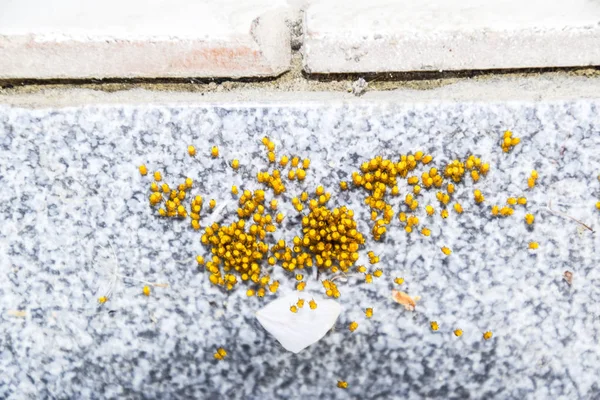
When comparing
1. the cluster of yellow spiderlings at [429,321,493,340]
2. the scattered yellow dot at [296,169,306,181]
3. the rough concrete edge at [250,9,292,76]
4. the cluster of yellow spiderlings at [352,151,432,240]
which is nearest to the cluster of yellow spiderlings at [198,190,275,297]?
the scattered yellow dot at [296,169,306,181]

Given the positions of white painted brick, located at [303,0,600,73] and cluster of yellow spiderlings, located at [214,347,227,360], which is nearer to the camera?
white painted brick, located at [303,0,600,73]

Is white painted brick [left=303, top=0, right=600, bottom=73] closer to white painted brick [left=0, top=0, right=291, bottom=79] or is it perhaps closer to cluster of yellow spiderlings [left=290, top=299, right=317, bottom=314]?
white painted brick [left=0, top=0, right=291, bottom=79]

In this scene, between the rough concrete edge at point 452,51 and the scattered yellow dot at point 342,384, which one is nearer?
the rough concrete edge at point 452,51

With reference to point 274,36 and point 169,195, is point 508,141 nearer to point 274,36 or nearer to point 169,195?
point 274,36

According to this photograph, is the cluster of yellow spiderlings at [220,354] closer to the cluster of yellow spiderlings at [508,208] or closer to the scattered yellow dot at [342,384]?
the scattered yellow dot at [342,384]

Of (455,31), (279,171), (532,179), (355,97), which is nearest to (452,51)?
(455,31)

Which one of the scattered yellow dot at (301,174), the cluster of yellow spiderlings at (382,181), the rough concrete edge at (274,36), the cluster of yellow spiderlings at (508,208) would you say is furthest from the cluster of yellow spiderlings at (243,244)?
the cluster of yellow spiderlings at (508,208)

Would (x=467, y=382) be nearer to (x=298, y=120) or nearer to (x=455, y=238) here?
(x=455, y=238)
